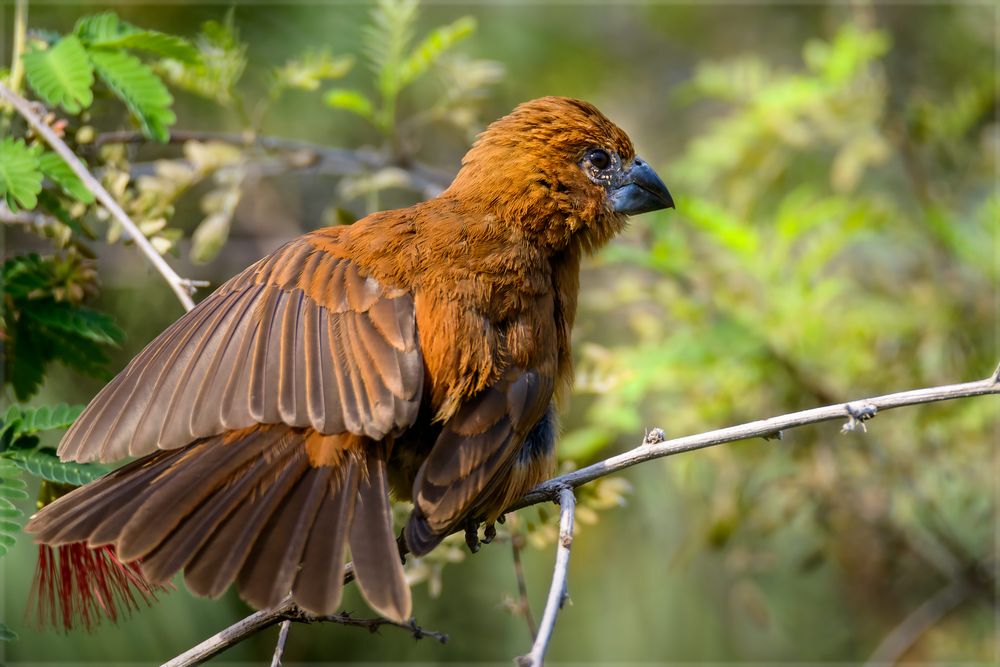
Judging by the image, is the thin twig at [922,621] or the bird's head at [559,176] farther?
the thin twig at [922,621]

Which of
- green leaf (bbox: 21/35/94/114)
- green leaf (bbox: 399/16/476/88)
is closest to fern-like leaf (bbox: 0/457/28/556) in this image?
green leaf (bbox: 21/35/94/114)

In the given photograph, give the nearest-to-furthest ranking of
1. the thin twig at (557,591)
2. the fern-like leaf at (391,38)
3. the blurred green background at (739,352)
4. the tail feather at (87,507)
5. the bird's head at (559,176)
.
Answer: the thin twig at (557,591) → the tail feather at (87,507) → the bird's head at (559,176) → the fern-like leaf at (391,38) → the blurred green background at (739,352)

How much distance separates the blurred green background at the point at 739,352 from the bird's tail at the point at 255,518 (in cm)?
72

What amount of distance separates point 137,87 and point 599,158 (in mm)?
1353

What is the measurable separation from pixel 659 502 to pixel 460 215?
2385 millimetres

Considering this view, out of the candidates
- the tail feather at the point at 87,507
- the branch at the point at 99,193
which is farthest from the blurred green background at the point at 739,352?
the tail feather at the point at 87,507

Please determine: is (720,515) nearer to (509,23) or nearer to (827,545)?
(827,545)

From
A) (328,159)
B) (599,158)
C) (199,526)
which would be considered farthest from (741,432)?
(328,159)

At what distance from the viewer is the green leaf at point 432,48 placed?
3365 mm

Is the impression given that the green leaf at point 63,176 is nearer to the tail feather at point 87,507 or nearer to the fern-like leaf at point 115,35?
the fern-like leaf at point 115,35

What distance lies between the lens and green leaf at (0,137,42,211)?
250 centimetres

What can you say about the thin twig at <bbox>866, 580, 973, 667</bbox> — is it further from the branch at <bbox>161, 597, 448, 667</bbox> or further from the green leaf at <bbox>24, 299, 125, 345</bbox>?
the green leaf at <bbox>24, 299, 125, 345</bbox>

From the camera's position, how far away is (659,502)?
500 centimetres

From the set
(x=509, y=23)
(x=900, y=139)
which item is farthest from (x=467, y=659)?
(x=509, y=23)
